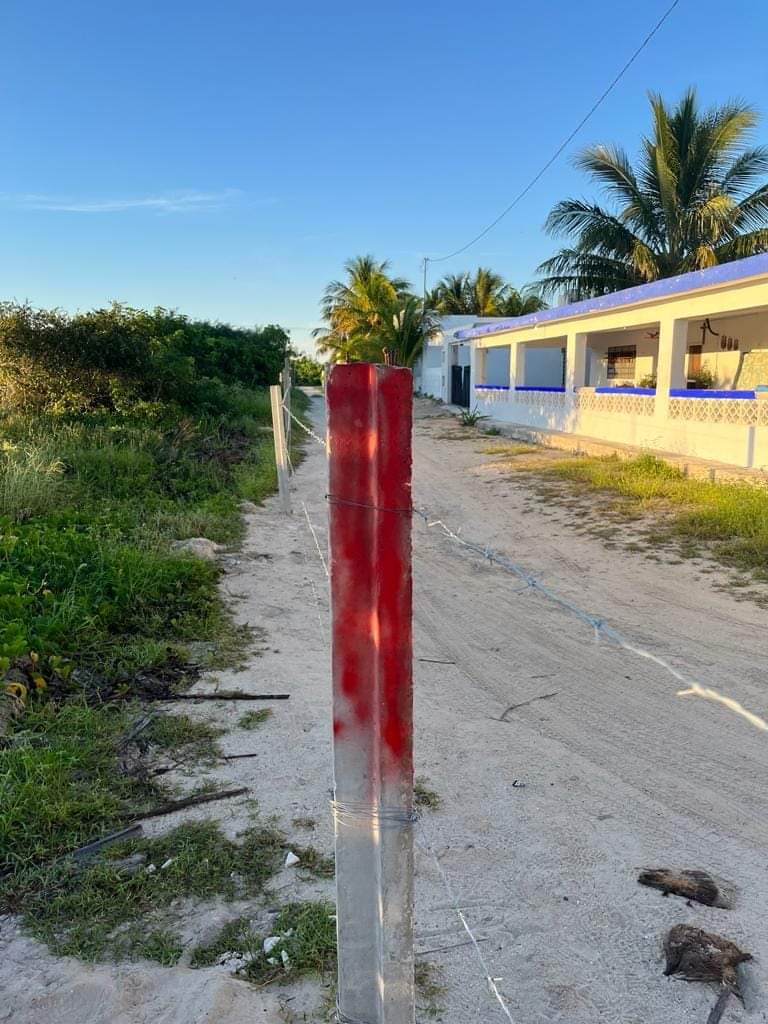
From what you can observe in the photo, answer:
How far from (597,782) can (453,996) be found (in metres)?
1.38

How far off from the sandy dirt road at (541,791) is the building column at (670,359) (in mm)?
7256

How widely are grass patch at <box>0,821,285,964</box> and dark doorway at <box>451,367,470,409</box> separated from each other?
26820 mm

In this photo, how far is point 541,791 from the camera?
10.1 feet

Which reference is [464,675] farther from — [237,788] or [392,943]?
[392,943]

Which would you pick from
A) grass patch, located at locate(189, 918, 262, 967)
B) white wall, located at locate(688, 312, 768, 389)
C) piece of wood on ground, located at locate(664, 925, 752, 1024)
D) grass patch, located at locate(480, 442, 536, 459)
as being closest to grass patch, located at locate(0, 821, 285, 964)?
grass patch, located at locate(189, 918, 262, 967)

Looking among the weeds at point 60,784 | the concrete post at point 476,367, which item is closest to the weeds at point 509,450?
the concrete post at point 476,367

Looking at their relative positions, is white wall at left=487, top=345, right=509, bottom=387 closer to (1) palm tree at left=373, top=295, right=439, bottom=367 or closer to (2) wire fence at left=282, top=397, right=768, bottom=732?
(1) palm tree at left=373, top=295, right=439, bottom=367

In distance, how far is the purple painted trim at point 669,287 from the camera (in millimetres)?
10180

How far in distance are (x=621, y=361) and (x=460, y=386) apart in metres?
10.5

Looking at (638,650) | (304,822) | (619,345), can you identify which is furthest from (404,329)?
(304,822)

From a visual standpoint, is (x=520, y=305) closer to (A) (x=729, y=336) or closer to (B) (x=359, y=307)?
(B) (x=359, y=307)

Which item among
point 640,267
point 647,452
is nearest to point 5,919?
point 647,452

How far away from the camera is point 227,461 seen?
12.2 m

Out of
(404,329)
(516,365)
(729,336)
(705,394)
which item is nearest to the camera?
(705,394)
